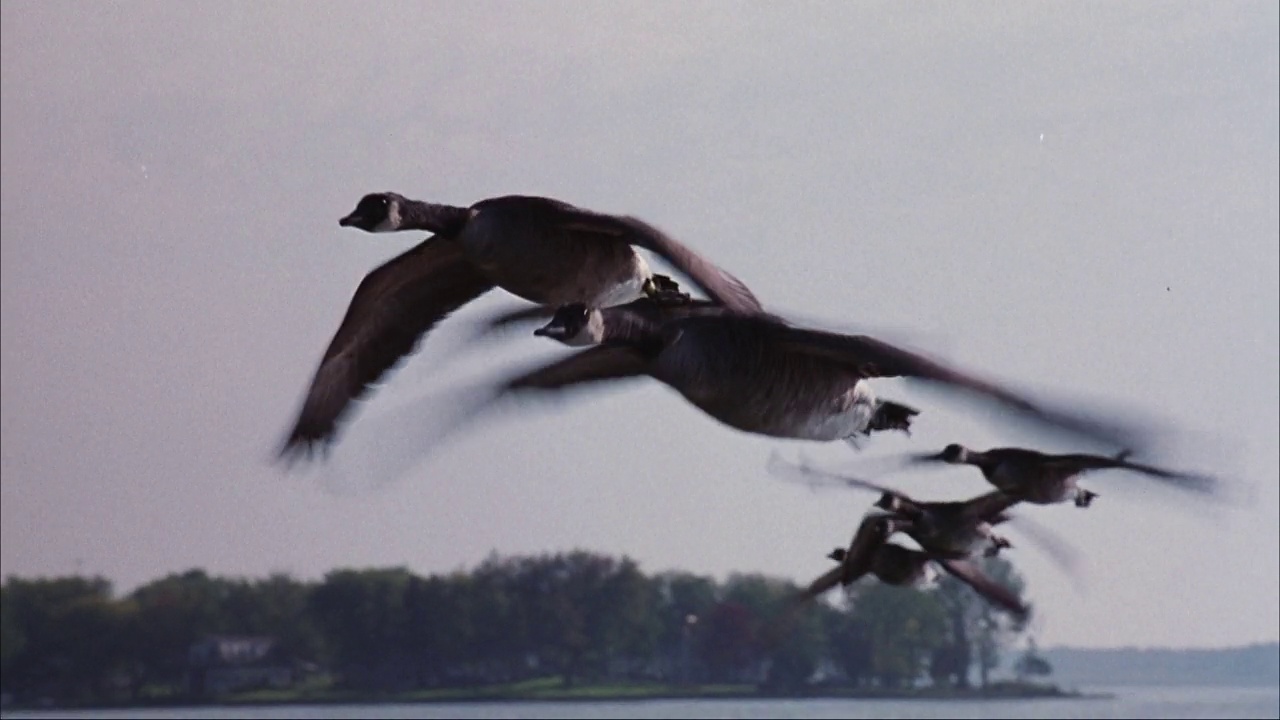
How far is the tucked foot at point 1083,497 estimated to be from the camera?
10.5m

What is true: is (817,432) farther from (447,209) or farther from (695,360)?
(447,209)

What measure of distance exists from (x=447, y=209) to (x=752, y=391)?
114cm

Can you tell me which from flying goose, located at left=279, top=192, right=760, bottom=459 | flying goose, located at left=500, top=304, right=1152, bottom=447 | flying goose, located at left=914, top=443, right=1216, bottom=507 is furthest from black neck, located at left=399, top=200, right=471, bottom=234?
flying goose, located at left=914, top=443, right=1216, bottom=507

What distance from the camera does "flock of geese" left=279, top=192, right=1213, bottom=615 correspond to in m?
6.75

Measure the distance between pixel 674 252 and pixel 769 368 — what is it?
1.56 feet

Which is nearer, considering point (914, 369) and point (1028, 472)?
point (914, 369)

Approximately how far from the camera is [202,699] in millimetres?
35594

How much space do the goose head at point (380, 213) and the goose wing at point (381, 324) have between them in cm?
115

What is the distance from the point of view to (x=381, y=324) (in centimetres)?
889

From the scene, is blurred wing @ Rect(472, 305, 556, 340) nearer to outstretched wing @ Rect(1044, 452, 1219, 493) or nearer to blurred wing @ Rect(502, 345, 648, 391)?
blurred wing @ Rect(502, 345, 648, 391)

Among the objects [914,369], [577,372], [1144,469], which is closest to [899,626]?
[1144,469]

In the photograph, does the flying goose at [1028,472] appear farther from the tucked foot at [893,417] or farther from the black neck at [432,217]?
the black neck at [432,217]

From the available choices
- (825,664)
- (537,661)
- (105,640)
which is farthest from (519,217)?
(537,661)

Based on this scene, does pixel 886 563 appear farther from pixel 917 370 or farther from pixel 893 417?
pixel 917 370
